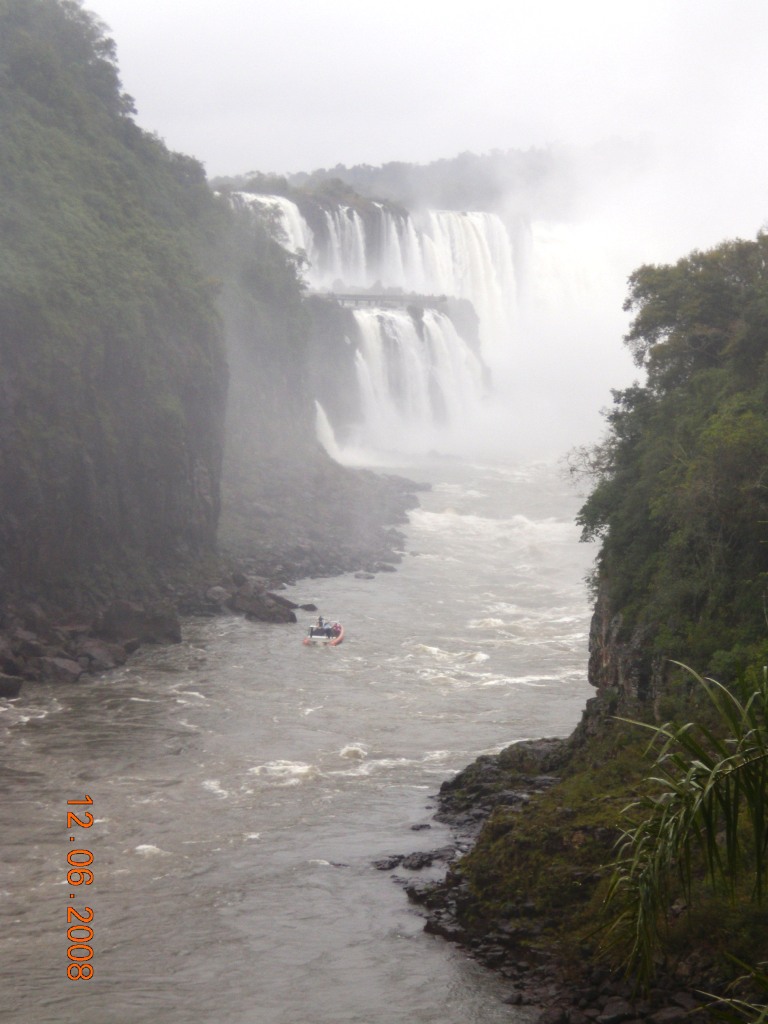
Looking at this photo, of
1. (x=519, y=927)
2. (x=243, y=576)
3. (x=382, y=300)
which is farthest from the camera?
(x=382, y=300)

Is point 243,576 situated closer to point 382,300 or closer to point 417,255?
point 382,300

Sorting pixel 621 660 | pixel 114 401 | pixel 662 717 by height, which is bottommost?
pixel 662 717

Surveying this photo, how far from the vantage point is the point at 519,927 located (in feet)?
55.2

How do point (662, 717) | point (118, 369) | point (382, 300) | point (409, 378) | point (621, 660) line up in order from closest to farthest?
point (662, 717) → point (621, 660) → point (118, 369) → point (409, 378) → point (382, 300)

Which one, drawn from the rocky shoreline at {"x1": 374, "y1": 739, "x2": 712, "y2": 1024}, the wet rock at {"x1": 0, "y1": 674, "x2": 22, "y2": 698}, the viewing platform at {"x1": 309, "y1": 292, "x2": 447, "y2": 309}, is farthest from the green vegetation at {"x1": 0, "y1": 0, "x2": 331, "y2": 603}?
the viewing platform at {"x1": 309, "y1": 292, "x2": 447, "y2": 309}

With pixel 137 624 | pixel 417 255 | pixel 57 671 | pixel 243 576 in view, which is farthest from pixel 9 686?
pixel 417 255

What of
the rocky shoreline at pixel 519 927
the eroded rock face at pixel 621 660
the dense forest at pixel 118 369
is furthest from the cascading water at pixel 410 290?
the rocky shoreline at pixel 519 927

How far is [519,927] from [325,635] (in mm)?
20994

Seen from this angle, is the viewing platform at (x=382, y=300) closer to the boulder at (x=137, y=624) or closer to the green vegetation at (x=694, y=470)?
the boulder at (x=137, y=624)

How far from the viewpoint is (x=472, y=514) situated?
61.3 m

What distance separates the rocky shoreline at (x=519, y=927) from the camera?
45.9ft

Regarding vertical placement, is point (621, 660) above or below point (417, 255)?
below

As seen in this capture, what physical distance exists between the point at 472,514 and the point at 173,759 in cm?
3646

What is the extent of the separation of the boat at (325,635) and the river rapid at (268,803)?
489mm
